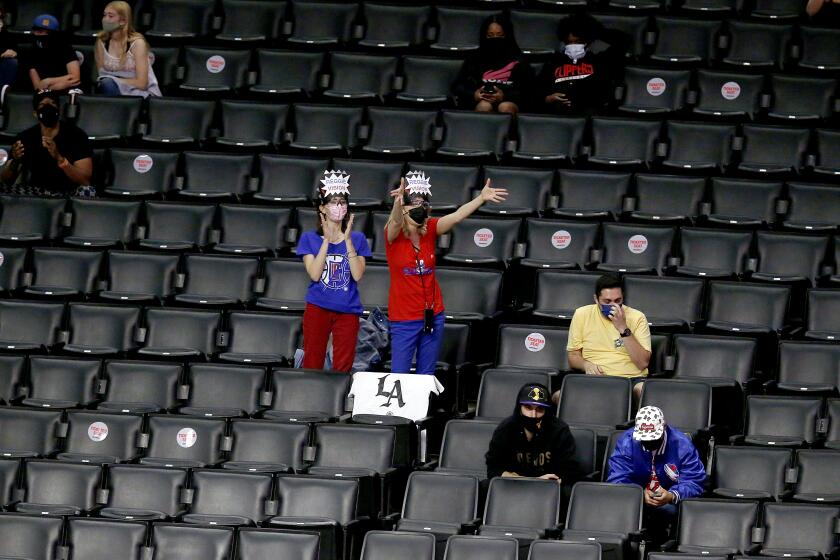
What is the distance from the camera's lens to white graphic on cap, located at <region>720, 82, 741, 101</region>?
545 inches

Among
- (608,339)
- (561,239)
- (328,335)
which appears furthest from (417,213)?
(561,239)

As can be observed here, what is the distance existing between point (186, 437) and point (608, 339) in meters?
2.59

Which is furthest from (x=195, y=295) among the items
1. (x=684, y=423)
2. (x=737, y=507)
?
(x=737, y=507)

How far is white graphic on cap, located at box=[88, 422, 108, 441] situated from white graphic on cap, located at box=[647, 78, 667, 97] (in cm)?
528

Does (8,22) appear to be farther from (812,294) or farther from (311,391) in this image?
(812,294)

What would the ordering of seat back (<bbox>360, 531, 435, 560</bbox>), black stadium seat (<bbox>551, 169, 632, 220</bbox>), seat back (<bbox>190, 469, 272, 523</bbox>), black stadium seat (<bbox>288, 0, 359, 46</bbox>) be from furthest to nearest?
black stadium seat (<bbox>288, 0, 359, 46</bbox>) < black stadium seat (<bbox>551, 169, 632, 220</bbox>) < seat back (<bbox>190, 469, 272, 523</bbox>) < seat back (<bbox>360, 531, 435, 560</bbox>)

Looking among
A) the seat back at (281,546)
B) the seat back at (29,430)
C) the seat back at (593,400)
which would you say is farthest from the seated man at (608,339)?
the seat back at (29,430)

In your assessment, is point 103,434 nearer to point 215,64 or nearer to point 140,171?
point 140,171

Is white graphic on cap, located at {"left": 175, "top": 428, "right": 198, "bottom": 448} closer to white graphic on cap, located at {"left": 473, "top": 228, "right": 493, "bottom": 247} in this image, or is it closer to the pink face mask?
the pink face mask

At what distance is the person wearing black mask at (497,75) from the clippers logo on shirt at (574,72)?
0.26 metres

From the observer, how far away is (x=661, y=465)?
32.8 ft

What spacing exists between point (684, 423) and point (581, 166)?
3259mm

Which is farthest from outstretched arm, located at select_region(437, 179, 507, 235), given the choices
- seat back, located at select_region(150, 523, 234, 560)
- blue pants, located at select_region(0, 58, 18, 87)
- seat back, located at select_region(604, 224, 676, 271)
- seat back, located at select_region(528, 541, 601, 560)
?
blue pants, located at select_region(0, 58, 18, 87)

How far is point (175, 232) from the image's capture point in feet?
42.7
